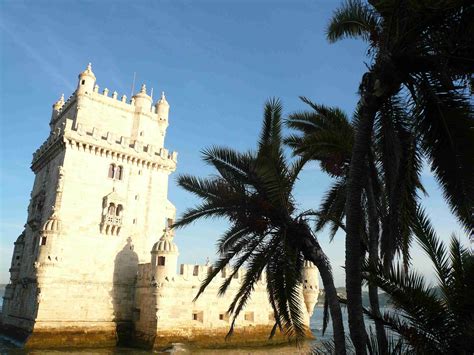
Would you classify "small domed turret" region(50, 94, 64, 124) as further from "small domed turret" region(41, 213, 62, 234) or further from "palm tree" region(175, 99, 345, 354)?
"palm tree" region(175, 99, 345, 354)

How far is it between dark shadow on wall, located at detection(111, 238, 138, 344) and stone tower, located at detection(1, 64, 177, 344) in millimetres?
64

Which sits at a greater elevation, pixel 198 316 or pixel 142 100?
pixel 142 100

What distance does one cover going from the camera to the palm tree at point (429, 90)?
6004 mm

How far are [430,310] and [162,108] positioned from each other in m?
28.1

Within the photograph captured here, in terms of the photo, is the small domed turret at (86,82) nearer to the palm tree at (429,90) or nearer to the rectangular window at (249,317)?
the rectangular window at (249,317)

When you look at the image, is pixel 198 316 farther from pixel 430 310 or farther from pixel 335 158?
pixel 430 310

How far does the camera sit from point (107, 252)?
25797mm

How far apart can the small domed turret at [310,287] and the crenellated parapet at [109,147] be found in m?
13.7

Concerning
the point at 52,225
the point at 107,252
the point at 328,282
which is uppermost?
the point at 52,225

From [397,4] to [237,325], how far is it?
24637 millimetres

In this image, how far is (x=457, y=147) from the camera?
6.19m

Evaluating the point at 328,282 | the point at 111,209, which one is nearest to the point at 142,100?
the point at 111,209

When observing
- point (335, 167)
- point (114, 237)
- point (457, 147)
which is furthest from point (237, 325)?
point (457, 147)

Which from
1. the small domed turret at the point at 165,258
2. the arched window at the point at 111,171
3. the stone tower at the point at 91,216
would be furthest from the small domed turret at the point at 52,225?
the small domed turret at the point at 165,258
